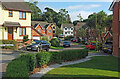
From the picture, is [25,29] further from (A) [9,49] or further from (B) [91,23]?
(B) [91,23]

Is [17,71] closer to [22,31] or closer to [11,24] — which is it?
[11,24]

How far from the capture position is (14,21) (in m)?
24.8

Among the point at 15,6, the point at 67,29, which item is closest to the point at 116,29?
the point at 15,6

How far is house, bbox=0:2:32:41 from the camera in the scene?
23281mm

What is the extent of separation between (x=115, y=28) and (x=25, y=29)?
1583 centimetres

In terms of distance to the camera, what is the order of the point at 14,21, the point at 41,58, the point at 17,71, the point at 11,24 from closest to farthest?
1. the point at 17,71
2. the point at 41,58
3. the point at 11,24
4. the point at 14,21

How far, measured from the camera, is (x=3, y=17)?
77.2 ft

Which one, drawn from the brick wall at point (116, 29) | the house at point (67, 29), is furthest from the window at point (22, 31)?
the house at point (67, 29)

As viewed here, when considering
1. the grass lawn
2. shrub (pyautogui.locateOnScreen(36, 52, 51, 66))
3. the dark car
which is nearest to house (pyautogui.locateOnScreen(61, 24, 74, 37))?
the dark car

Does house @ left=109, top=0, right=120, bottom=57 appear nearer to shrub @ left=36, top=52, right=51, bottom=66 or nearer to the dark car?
the dark car

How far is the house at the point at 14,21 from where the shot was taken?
23.3m

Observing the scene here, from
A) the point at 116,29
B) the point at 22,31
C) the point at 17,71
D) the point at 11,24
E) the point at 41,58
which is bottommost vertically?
the point at 41,58

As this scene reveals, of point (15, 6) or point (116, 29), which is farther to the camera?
point (15, 6)

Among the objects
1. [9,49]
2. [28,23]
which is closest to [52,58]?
[9,49]
